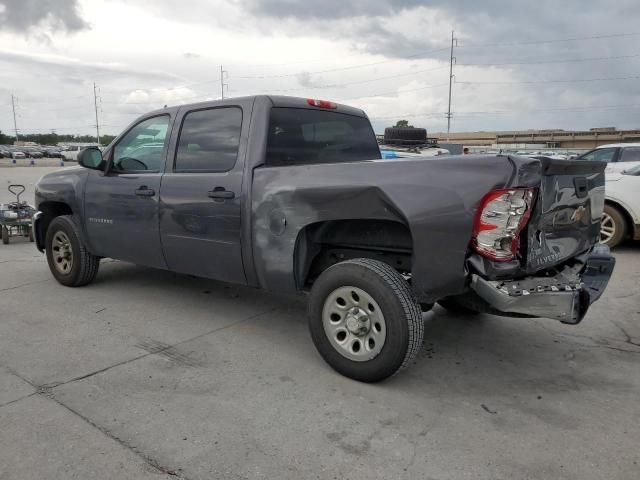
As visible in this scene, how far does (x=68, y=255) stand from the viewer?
18.6 ft

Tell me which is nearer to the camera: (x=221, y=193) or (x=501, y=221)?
(x=501, y=221)

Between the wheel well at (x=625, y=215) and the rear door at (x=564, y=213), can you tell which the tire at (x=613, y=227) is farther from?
the rear door at (x=564, y=213)

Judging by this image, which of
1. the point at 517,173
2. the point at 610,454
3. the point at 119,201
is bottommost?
the point at 610,454

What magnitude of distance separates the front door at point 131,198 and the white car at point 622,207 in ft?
21.6

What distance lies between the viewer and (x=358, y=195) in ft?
10.5

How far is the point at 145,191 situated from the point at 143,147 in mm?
550

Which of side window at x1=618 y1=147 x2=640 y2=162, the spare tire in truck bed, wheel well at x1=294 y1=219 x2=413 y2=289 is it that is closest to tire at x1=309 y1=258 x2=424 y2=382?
wheel well at x1=294 y1=219 x2=413 y2=289

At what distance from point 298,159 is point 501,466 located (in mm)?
2643

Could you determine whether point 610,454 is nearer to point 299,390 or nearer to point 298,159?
point 299,390

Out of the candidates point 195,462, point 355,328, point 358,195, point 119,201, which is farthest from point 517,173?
point 119,201

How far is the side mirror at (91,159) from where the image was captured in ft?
16.4

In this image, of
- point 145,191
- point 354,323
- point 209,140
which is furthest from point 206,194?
point 354,323

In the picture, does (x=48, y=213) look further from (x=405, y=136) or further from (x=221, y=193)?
(x=405, y=136)

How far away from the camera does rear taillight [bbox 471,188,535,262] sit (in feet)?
9.15
